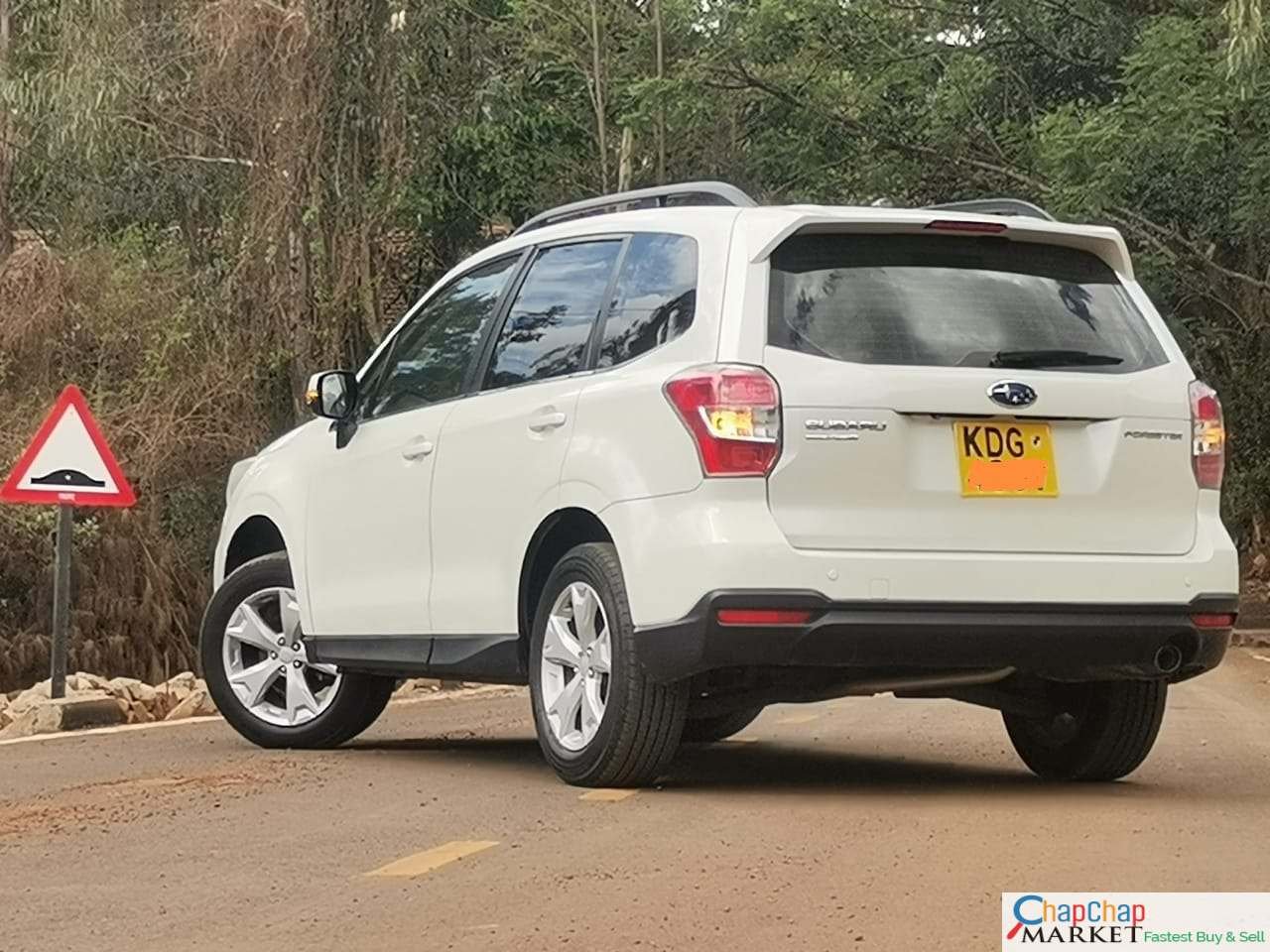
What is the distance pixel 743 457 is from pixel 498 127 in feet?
82.4

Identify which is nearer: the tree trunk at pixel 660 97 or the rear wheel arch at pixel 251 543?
the rear wheel arch at pixel 251 543

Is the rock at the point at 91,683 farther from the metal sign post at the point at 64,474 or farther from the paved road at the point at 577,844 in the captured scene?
the paved road at the point at 577,844

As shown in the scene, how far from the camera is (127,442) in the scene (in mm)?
27188

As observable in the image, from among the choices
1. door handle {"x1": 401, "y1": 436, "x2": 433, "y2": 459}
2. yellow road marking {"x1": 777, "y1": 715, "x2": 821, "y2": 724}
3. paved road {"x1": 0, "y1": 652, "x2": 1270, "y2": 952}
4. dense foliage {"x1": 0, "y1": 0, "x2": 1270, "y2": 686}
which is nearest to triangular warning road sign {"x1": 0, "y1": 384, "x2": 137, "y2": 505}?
paved road {"x1": 0, "y1": 652, "x2": 1270, "y2": 952}

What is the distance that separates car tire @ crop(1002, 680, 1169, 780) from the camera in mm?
9328

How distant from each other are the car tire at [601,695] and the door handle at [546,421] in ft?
1.47

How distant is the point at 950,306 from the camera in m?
8.65

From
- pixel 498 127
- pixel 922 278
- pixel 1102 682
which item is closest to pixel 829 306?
pixel 922 278

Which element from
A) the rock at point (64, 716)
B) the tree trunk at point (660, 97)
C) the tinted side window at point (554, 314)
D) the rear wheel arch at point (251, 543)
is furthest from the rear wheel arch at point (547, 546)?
the tree trunk at point (660, 97)

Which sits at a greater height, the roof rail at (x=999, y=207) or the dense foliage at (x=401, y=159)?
the dense foliage at (x=401, y=159)

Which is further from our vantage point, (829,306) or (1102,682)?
(1102,682)

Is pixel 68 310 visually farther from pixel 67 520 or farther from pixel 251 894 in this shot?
pixel 251 894

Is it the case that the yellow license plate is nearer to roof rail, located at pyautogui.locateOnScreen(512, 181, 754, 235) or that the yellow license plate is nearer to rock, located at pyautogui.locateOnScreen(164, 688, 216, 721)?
roof rail, located at pyautogui.locateOnScreen(512, 181, 754, 235)

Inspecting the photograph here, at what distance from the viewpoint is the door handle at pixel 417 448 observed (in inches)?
389
